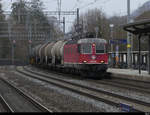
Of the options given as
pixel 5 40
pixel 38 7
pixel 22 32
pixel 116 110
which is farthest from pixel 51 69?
pixel 5 40

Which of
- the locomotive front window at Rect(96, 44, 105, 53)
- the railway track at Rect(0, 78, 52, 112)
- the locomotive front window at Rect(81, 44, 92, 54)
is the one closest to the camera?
the railway track at Rect(0, 78, 52, 112)

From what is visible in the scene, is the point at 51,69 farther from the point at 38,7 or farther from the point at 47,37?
the point at 38,7

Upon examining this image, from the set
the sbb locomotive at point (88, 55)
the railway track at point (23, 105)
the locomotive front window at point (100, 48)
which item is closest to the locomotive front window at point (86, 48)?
the sbb locomotive at point (88, 55)

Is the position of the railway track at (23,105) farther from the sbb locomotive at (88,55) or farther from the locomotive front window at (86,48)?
the locomotive front window at (86,48)

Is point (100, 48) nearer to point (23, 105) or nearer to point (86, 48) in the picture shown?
point (86, 48)

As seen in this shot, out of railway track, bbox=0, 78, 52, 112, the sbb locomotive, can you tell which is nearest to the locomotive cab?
the sbb locomotive

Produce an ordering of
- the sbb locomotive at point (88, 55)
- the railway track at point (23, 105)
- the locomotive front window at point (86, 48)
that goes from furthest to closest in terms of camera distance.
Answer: the locomotive front window at point (86, 48) → the sbb locomotive at point (88, 55) → the railway track at point (23, 105)

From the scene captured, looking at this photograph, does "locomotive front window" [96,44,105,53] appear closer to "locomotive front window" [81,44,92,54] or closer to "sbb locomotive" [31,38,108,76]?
"sbb locomotive" [31,38,108,76]

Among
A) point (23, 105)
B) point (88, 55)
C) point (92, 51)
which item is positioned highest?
point (92, 51)

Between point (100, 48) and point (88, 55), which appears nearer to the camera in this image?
point (88, 55)

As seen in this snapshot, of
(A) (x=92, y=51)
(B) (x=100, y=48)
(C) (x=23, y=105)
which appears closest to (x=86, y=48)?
(A) (x=92, y=51)

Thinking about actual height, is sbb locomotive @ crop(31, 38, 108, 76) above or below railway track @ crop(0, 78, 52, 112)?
above

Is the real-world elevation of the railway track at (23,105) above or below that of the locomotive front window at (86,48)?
below

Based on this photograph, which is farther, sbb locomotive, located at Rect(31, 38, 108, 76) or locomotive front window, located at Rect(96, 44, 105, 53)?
locomotive front window, located at Rect(96, 44, 105, 53)
